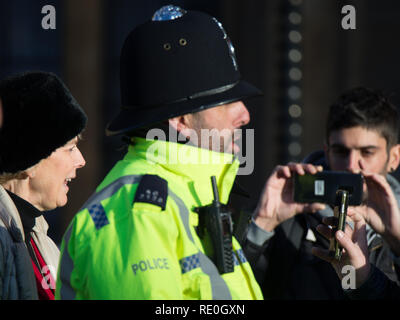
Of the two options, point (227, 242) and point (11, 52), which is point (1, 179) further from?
→ point (11, 52)

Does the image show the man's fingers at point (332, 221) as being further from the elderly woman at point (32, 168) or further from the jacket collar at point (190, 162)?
the elderly woman at point (32, 168)

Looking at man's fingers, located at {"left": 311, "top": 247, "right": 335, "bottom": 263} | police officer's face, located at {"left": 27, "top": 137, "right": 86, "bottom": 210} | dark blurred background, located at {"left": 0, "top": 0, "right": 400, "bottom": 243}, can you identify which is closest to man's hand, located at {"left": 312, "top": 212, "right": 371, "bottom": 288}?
man's fingers, located at {"left": 311, "top": 247, "right": 335, "bottom": 263}

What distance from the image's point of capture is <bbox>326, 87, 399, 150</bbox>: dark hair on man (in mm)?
3867

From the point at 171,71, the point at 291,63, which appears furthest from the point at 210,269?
the point at 291,63

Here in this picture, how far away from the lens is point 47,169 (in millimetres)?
2961

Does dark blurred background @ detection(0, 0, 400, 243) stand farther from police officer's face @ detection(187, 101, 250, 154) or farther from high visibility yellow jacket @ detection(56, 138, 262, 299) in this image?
high visibility yellow jacket @ detection(56, 138, 262, 299)

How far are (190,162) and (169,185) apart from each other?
12 centimetres

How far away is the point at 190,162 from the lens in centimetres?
239

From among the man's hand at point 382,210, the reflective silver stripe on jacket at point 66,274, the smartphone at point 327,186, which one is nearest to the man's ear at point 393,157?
the man's hand at point 382,210

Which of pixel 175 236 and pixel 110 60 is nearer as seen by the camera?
pixel 175 236

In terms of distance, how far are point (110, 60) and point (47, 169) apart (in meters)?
5.84

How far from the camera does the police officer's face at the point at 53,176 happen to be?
296cm

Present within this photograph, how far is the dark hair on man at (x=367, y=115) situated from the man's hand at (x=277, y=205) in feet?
1.81

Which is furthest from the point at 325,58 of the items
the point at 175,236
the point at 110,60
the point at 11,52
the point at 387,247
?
the point at 175,236
